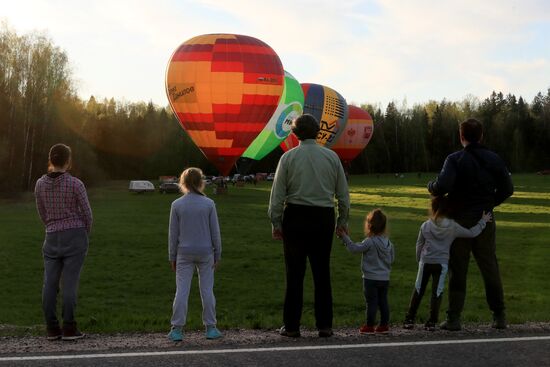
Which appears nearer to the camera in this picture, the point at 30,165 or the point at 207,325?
the point at 207,325

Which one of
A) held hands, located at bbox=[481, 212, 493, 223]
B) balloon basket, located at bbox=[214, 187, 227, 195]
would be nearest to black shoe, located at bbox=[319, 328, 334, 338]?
held hands, located at bbox=[481, 212, 493, 223]

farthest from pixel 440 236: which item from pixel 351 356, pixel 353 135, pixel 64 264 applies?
pixel 353 135

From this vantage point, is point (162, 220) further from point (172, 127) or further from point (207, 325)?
point (172, 127)

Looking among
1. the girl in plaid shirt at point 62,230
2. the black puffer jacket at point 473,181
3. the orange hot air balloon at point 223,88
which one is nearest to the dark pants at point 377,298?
the black puffer jacket at point 473,181

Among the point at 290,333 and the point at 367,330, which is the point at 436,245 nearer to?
the point at 367,330

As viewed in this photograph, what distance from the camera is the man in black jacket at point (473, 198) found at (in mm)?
7367

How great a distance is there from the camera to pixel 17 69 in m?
60.3

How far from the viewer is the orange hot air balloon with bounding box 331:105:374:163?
7412 centimetres

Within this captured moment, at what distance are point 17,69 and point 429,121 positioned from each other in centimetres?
9067

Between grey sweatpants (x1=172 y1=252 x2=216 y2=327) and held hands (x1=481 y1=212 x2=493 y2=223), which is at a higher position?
held hands (x1=481 y1=212 x2=493 y2=223)

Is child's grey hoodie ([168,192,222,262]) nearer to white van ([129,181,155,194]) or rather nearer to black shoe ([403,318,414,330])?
black shoe ([403,318,414,330])

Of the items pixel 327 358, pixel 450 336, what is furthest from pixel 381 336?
pixel 327 358

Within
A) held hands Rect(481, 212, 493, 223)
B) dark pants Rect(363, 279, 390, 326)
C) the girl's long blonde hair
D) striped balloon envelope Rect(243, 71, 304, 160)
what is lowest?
dark pants Rect(363, 279, 390, 326)

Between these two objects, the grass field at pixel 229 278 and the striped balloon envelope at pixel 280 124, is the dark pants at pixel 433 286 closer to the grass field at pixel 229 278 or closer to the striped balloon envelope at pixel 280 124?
the grass field at pixel 229 278
